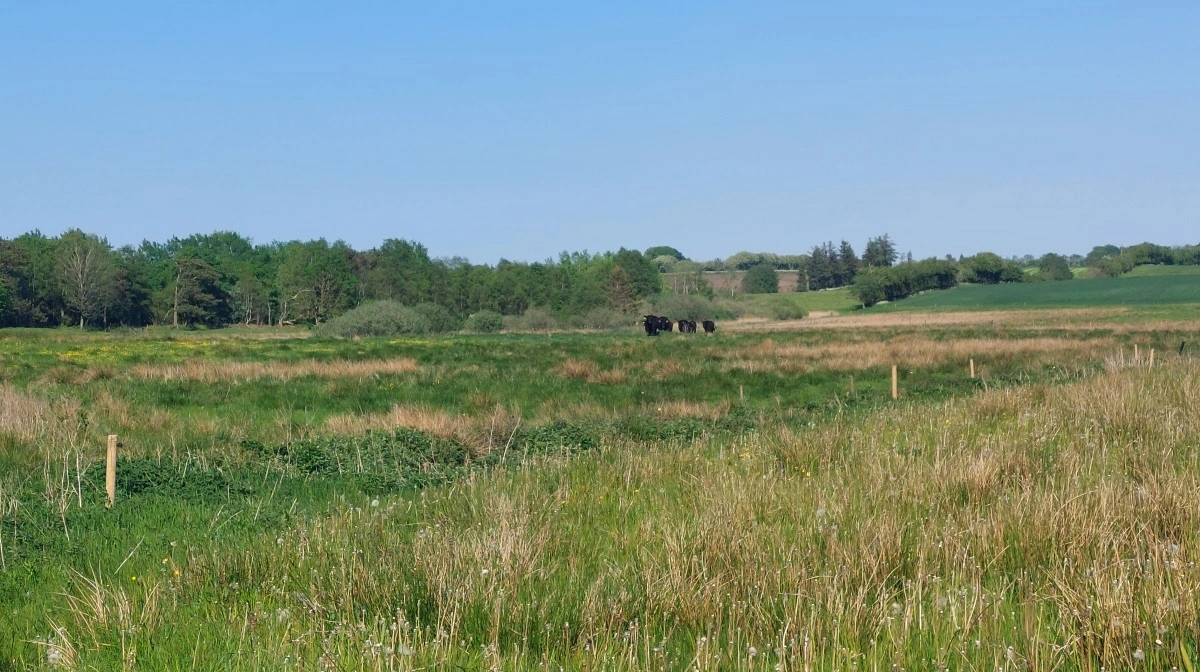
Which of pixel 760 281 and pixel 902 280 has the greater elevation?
pixel 760 281

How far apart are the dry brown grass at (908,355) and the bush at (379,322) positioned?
41.0m

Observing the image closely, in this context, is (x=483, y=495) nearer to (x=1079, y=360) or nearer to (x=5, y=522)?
(x=5, y=522)

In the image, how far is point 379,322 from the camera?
7669 cm

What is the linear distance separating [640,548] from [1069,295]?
387 ft

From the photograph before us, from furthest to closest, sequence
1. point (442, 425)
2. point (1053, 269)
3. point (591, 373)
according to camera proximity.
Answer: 1. point (1053, 269)
2. point (591, 373)
3. point (442, 425)

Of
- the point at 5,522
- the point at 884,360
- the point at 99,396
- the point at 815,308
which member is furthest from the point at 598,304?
the point at 5,522

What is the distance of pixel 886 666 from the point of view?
416cm

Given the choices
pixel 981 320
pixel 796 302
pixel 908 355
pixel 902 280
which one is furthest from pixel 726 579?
pixel 796 302

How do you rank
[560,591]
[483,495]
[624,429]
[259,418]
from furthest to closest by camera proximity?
[259,418]
[624,429]
[483,495]
[560,591]

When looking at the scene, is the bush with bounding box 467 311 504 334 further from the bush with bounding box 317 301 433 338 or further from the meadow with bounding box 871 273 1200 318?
the meadow with bounding box 871 273 1200 318

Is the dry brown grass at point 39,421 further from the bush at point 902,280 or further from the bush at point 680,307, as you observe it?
the bush at point 902,280

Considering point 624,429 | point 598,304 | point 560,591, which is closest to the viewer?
point 560,591

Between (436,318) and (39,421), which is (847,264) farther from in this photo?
(39,421)

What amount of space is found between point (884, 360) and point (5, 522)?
90.6ft
